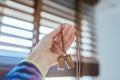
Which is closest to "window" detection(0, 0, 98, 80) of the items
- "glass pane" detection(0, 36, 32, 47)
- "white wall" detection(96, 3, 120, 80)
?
"glass pane" detection(0, 36, 32, 47)

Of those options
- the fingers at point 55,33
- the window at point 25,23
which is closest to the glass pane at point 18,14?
the window at point 25,23

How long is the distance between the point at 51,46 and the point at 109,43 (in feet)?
3.70

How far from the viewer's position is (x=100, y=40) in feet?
5.30

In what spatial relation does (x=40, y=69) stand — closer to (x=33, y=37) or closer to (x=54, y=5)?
(x=33, y=37)

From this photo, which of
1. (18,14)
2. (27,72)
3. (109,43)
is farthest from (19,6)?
(109,43)

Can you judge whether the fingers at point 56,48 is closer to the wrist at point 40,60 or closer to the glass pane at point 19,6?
the wrist at point 40,60

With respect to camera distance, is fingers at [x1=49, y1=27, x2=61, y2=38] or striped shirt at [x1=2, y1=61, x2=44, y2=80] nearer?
striped shirt at [x1=2, y1=61, x2=44, y2=80]

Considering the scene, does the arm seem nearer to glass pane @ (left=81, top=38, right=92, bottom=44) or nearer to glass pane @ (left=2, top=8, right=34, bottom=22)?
glass pane @ (left=2, top=8, right=34, bottom=22)

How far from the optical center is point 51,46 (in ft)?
1.90

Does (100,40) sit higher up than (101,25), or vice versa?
(101,25)

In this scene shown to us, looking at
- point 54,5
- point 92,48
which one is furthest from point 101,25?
point 54,5

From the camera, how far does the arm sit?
1.60 ft

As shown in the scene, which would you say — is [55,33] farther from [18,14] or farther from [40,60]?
[18,14]

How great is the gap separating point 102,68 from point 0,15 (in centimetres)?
99
